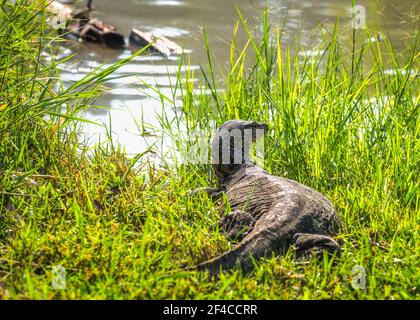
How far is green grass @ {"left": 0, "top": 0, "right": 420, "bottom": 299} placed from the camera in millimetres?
4719

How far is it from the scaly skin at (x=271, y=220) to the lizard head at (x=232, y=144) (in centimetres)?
20

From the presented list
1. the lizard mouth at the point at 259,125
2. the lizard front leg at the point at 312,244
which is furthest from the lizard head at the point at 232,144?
the lizard front leg at the point at 312,244

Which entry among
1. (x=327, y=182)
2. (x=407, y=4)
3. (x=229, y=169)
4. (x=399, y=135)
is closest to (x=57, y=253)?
(x=229, y=169)

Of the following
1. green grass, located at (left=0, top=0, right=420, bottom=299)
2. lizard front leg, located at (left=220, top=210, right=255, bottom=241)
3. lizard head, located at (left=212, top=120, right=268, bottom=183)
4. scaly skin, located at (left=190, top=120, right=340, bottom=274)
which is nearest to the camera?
green grass, located at (left=0, top=0, right=420, bottom=299)

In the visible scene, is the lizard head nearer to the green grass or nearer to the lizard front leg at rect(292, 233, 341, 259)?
the green grass

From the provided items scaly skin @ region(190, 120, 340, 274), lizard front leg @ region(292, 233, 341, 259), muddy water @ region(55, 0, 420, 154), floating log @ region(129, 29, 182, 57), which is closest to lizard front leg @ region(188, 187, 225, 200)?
scaly skin @ region(190, 120, 340, 274)

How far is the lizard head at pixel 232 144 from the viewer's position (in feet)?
21.4

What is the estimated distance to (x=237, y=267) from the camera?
4.78m

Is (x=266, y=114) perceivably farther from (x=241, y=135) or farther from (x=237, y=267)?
(x=237, y=267)

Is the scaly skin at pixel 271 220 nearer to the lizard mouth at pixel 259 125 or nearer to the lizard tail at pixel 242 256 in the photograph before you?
the lizard tail at pixel 242 256

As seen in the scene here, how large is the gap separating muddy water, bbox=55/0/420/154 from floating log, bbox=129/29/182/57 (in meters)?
0.13

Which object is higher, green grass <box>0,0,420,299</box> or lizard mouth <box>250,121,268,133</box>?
lizard mouth <box>250,121,268,133</box>

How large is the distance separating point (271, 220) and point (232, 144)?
5.00ft
